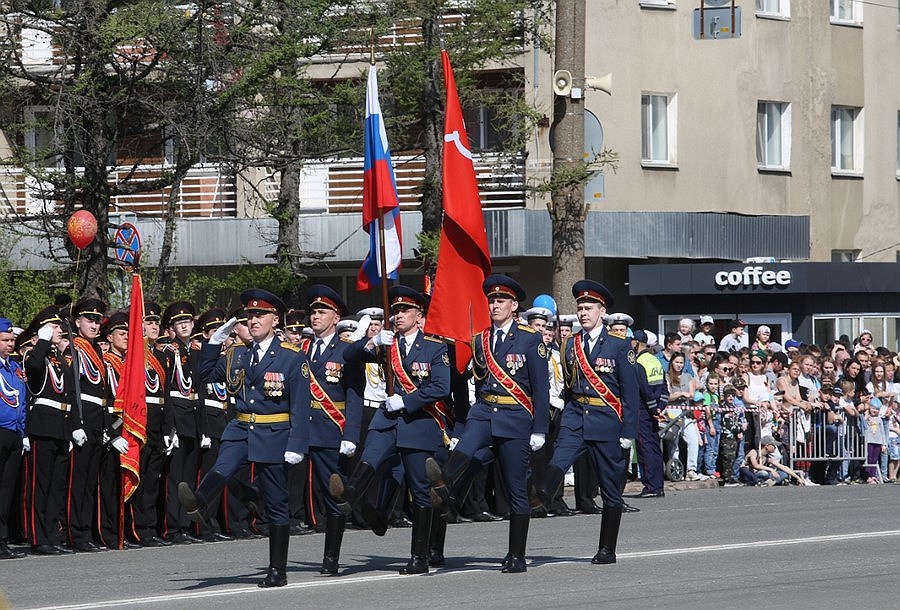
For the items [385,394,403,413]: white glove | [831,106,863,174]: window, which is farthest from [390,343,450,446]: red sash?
[831,106,863,174]: window

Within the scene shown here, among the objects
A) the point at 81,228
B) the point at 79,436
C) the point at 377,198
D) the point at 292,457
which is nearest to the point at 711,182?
the point at 81,228

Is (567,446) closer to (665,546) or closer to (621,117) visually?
(665,546)

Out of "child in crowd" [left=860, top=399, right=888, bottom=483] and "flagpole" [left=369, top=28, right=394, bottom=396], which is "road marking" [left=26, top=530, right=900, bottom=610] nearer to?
"flagpole" [left=369, top=28, right=394, bottom=396]

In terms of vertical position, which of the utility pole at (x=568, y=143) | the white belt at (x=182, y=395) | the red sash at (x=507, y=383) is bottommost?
the white belt at (x=182, y=395)

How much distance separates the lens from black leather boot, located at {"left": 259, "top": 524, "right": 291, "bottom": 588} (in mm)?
11680

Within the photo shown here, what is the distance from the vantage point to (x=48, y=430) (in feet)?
49.1

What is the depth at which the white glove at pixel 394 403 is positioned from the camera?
12117 mm

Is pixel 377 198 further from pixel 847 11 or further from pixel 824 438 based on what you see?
pixel 847 11

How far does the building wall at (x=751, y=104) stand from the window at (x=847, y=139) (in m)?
0.21

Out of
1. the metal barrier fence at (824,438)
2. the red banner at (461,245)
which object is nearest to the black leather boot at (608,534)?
the red banner at (461,245)

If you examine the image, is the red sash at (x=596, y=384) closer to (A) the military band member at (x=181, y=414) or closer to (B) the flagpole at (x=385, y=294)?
(B) the flagpole at (x=385, y=294)

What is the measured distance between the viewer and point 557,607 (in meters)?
10.6

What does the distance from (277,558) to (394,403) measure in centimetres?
133

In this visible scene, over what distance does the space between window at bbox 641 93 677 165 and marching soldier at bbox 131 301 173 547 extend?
1832 cm
